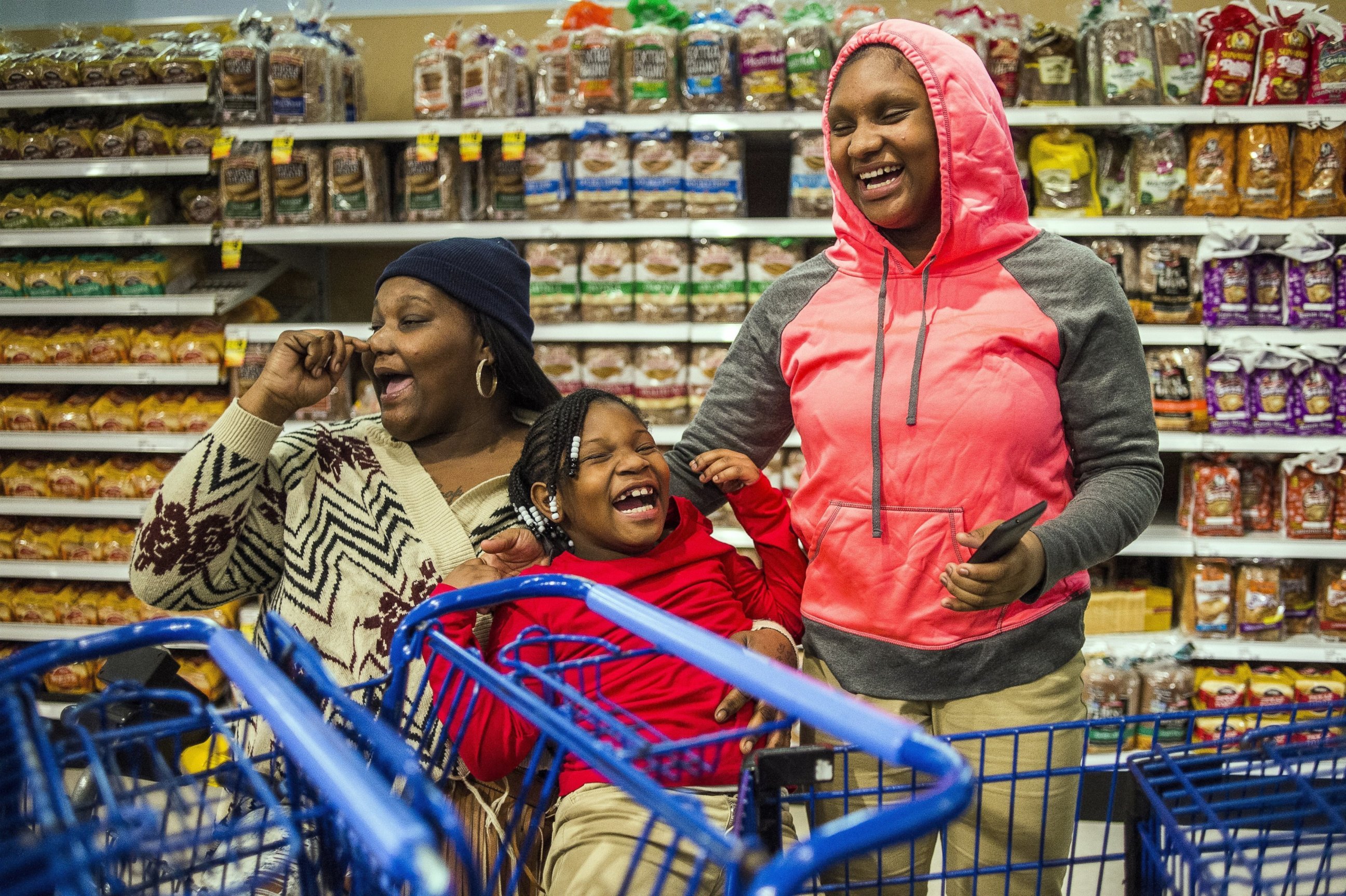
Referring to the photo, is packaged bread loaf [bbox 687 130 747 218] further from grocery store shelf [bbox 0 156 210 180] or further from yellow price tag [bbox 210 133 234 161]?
grocery store shelf [bbox 0 156 210 180]

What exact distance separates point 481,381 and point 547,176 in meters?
1.94

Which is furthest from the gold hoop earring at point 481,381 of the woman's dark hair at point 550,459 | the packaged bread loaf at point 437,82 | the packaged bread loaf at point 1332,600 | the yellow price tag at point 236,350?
the packaged bread loaf at point 1332,600

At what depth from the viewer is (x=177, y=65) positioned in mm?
3705

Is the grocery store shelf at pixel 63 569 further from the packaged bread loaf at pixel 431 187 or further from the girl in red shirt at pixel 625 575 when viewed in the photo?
the girl in red shirt at pixel 625 575

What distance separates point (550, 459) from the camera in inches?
63.0

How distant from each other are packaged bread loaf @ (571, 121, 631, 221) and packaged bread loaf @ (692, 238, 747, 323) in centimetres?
29

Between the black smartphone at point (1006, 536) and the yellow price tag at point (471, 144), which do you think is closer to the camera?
the black smartphone at point (1006, 536)

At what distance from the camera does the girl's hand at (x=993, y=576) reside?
1178 mm

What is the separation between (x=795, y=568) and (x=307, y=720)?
103 cm

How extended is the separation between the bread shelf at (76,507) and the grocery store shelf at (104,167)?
120 cm

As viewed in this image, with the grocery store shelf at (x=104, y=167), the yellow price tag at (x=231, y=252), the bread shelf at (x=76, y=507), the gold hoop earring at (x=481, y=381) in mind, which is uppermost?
the grocery store shelf at (x=104, y=167)

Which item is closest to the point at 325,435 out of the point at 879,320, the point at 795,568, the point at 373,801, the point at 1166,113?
the point at 795,568

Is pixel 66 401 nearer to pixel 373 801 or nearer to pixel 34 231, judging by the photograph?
pixel 34 231

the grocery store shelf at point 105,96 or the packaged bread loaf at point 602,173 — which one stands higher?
the grocery store shelf at point 105,96
